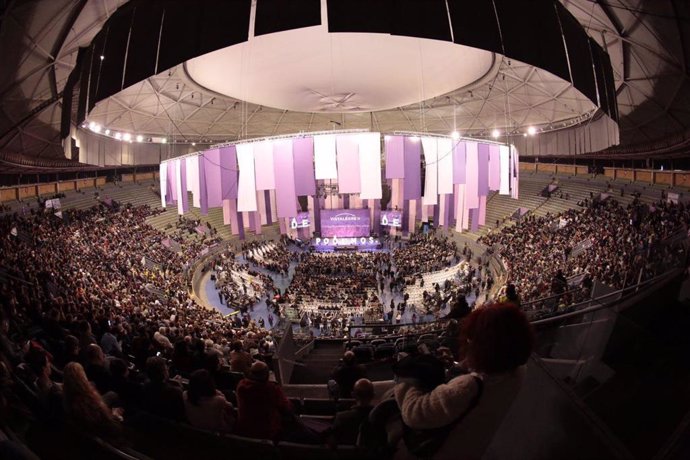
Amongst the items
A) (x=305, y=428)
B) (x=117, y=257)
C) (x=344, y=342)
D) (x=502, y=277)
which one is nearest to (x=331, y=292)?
(x=502, y=277)

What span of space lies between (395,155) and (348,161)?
59.7 inches

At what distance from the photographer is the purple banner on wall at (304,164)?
11.4m

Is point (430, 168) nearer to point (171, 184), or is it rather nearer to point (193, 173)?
point (193, 173)

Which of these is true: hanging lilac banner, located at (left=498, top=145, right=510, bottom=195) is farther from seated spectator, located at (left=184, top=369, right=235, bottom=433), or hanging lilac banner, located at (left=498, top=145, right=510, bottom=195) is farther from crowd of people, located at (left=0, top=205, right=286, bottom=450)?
seated spectator, located at (left=184, top=369, right=235, bottom=433)

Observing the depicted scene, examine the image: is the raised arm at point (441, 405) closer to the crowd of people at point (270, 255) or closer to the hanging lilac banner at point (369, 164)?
the hanging lilac banner at point (369, 164)

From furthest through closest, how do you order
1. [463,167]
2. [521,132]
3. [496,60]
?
[521,132], [496,60], [463,167]

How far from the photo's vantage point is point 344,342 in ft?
30.2

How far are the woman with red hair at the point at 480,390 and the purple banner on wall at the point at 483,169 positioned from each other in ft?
34.0

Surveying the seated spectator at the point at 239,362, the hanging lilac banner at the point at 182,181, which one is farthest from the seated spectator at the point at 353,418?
the hanging lilac banner at the point at 182,181

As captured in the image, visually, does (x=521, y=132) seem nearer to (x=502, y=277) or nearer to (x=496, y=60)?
(x=502, y=277)

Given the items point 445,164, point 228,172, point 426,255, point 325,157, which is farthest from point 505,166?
point 426,255

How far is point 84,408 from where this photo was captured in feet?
9.34

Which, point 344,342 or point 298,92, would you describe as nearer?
point 344,342

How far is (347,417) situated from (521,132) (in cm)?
2558
